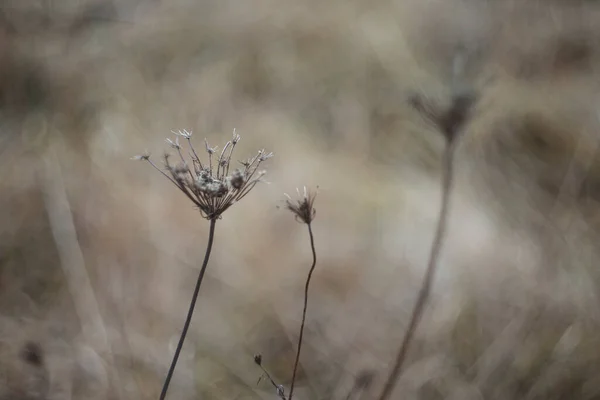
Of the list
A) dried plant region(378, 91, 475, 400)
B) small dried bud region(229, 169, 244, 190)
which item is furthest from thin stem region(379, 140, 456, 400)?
small dried bud region(229, 169, 244, 190)

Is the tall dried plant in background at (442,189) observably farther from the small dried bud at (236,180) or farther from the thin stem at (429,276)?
the small dried bud at (236,180)

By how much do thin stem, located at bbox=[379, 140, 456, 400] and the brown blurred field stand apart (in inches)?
0.6

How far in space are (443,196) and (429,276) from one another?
15 cm

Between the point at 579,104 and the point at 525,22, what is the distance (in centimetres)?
17

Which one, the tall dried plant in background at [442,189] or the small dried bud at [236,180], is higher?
the tall dried plant in background at [442,189]

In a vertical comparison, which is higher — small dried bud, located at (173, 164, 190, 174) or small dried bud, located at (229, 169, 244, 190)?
small dried bud, located at (173, 164, 190, 174)

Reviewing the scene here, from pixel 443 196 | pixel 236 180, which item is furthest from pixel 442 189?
pixel 236 180

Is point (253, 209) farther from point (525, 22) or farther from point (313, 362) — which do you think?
point (525, 22)

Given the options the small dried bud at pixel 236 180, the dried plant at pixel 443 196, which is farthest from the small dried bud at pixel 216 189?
the dried plant at pixel 443 196

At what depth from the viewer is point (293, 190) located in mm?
817

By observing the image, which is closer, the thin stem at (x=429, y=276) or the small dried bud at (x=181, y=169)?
the small dried bud at (x=181, y=169)

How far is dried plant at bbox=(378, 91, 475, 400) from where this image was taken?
60 cm

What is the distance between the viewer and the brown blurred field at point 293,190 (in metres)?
0.67

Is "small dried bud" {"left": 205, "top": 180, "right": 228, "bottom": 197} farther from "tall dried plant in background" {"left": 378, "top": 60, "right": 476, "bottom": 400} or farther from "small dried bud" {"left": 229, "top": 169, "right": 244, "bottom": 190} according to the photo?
"tall dried plant in background" {"left": 378, "top": 60, "right": 476, "bottom": 400}
